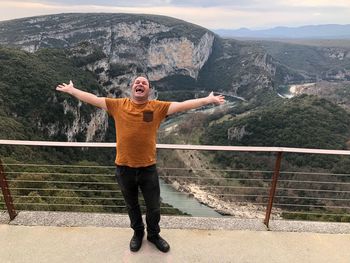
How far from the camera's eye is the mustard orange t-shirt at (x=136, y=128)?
3307 millimetres

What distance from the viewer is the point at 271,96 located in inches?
4382

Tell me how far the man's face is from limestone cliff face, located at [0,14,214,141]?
115151 millimetres

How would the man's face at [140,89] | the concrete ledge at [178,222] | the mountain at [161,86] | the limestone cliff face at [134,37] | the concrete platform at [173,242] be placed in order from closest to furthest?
the man's face at [140,89]
the concrete platform at [173,242]
the concrete ledge at [178,222]
the mountain at [161,86]
the limestone cliff face at [134,37]

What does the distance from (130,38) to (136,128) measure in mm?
135123

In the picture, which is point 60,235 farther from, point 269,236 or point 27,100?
point 27,100

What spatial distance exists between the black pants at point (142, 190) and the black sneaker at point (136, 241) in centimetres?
7

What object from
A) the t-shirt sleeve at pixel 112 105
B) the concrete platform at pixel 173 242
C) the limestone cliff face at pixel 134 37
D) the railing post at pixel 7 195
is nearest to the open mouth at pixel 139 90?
the t-shirt sleeve at pixel 112 105

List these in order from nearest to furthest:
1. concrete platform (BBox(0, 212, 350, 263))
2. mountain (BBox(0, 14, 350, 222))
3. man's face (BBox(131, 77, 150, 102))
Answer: man's face (BBox(131, 77, 150, 102)) → concrete platform (BBox(0, 212, 350, 263)) → mountain (BBox(0, 14, 350, 222))

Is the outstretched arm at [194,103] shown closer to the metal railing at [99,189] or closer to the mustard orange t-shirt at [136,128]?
the mustard orange t-shirt at [136,128]

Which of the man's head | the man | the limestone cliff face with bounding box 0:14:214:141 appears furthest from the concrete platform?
the limestone cliff face with bounding box 0:14:214:141

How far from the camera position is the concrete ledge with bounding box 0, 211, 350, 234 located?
4297 mm

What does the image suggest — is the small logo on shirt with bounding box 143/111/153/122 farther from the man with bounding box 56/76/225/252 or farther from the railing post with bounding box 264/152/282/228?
the railing post with bounding box 264/152/282/228

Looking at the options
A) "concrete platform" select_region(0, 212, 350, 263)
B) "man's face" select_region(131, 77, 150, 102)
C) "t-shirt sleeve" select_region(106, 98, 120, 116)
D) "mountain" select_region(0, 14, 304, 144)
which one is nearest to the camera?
"man's face" select_region(131, 77, 150, 102)

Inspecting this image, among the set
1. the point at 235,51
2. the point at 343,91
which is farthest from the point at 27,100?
the point at 235,51
